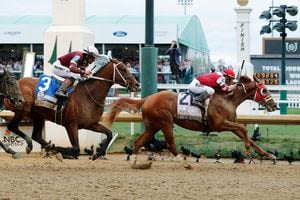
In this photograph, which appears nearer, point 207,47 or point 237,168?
point 237,168

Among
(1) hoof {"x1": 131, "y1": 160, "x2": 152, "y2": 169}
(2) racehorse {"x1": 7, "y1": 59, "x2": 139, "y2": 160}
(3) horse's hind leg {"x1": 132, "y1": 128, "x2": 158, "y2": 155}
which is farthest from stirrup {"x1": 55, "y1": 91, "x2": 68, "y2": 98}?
(1) hoof {"x1": 131, "y1": 160, "x2": 152, "y2": 169}

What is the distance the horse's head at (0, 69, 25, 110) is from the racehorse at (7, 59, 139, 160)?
0.72 meters

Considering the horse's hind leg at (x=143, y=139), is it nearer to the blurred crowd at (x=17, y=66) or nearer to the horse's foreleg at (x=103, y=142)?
the horse's foreleg at (x=103, y=142)

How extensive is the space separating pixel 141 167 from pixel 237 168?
1762 millimetres

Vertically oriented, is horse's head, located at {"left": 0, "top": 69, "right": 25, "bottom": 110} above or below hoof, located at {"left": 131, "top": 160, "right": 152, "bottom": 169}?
above

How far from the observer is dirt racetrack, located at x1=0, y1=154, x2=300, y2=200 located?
10180mm

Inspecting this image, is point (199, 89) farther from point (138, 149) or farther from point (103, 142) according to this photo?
point (103, 142)

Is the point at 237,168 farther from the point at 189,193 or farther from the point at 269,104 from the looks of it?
the point at 189,193

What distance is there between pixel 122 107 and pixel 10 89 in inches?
89.3

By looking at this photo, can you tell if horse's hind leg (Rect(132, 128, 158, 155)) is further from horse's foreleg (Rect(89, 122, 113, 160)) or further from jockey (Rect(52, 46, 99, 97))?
jockey (Rect(52, 46, 99, 97))

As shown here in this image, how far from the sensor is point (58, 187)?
1097 cm

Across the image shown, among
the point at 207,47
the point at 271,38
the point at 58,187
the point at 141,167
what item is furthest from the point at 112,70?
the point at 271,38

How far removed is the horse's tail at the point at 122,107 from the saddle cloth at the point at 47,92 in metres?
0.94

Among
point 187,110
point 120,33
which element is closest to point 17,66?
point 120,33
